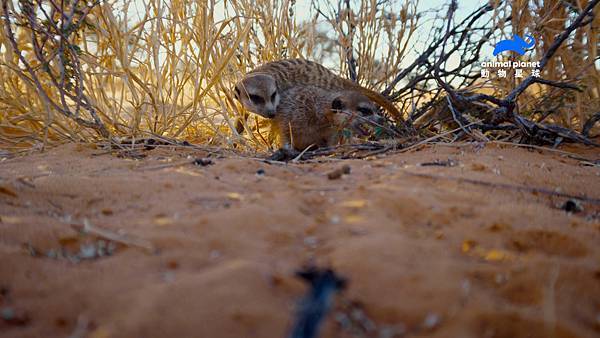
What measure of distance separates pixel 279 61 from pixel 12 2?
184 centimetres

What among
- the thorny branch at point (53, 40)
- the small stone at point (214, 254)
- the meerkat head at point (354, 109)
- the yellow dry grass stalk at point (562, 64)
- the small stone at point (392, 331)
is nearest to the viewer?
the small stone at point (392, 331)

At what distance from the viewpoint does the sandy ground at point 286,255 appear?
0.71 m

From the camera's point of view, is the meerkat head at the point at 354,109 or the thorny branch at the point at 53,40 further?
the meerkat head at the point at 354,109

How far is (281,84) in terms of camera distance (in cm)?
339

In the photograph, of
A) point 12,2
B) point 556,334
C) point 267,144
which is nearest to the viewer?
point 556,334

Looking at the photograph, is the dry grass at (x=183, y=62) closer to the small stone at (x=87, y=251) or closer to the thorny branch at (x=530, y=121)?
the thorny branch at (x=530, y=121)

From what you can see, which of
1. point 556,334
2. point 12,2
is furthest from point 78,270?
point 12,2

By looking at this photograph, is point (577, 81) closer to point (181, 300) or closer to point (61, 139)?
point (181, 300)

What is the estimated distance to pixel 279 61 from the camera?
3.57 m

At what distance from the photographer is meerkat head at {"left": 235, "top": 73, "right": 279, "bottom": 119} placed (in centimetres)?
311

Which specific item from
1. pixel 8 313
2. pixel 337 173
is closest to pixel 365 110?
pixel 337 173

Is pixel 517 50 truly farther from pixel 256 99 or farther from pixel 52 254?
pixel 52 254

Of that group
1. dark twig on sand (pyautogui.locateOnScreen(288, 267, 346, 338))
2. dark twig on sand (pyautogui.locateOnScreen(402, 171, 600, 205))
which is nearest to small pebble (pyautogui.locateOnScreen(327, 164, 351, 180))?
dark twig on sand (pyautogui.locateOnScreen(402, 171, 600, 205))

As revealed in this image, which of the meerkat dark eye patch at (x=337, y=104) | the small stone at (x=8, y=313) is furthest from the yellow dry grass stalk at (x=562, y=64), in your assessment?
the small stone at (x=8, y=313)
